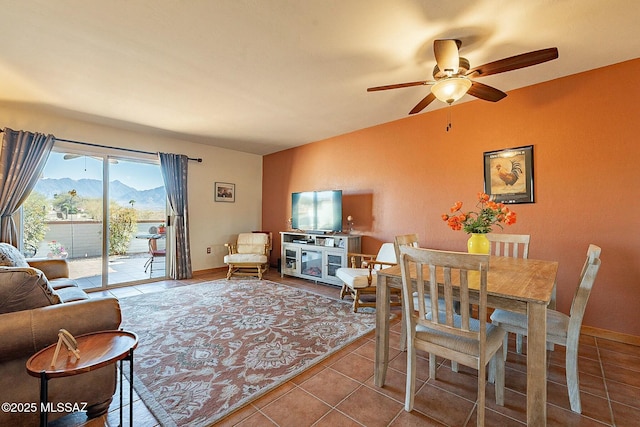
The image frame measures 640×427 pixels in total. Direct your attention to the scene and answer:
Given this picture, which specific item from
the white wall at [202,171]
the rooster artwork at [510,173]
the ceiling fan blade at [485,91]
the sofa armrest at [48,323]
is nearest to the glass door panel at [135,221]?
the white wall at [202,171]

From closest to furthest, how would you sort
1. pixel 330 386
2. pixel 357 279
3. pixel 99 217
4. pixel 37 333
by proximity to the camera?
pixel 37 333, pixel 330 386, pixel 357 279, pixel 99 217

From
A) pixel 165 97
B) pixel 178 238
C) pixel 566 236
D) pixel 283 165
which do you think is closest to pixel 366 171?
pixel 283 165

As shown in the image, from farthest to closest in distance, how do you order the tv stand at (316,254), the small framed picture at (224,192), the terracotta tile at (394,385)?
the small framed picture at (224,192) < the tv stand at (316,254) < the terracotta tile at (394,385)

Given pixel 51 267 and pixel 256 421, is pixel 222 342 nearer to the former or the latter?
pixel 256 421

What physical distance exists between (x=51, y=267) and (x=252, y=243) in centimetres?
275

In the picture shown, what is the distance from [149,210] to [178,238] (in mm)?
680

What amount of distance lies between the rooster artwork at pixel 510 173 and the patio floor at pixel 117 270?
17.4 feet

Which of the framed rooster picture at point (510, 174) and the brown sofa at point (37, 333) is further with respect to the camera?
the framed rooster picture at point (510, 174)

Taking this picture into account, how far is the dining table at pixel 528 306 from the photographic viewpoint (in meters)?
1.33

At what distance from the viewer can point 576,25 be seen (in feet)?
6.28

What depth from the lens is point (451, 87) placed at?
2.02 meters

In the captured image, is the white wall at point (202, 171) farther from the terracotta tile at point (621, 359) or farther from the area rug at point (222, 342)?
the terracotta tile at point (621, 359)

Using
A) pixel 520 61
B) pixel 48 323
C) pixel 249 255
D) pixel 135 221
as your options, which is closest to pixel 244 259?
pixel 249 255

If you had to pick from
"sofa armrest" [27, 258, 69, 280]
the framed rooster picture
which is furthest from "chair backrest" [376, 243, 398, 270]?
"sofa armrest" [27, 258, 69, 280]
